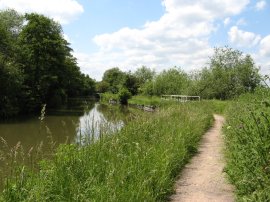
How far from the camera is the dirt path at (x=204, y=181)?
636cm

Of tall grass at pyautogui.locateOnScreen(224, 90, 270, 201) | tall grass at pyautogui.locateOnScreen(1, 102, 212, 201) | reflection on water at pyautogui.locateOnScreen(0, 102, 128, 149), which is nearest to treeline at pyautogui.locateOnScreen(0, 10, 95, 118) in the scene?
reflection on water at pyautogui.locateOnScreen(0, 102, 128, 149)

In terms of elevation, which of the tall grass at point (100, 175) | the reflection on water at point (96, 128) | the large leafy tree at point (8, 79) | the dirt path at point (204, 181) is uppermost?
the large leafy tree at point (8, 79)

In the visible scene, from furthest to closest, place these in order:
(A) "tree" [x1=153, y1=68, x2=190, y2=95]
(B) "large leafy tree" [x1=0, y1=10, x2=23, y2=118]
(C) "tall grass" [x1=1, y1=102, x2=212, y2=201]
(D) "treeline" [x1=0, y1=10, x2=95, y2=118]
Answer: (A) "tree" [x1=153, y1=68, x2=190, y2=95] → (D) "treeline" [x1=0, y1=10, x2=95, y2=118] → (B) "large leafy tree" [x1=0, y1=10, x2=23, y2=118] → (C) "tall grass" [x1=1, y1=102, x2=212, y2=201]

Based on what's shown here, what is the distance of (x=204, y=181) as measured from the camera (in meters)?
7.34

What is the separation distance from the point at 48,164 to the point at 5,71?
30.4m

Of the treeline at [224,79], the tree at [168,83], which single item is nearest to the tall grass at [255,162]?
the treeline at [224,79]

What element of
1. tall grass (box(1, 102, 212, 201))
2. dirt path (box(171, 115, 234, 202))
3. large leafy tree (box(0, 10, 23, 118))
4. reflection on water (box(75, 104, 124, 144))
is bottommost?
dirt path (box(171, 115, 234, 202))

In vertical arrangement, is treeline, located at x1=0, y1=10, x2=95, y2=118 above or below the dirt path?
above

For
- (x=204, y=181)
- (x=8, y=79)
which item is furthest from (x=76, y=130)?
(x=8, y=79)

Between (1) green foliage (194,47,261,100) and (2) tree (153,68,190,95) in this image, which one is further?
(2) tree (153,68,190,95)

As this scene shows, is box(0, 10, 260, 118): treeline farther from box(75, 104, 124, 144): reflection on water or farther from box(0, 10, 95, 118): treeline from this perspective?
box(75, 104, 124, 144): reflection on water

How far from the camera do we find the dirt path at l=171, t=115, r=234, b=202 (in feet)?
20.8

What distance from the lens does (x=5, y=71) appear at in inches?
1372

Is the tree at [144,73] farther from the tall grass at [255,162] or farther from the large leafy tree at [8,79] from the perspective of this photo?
the tall grass at [255,162]
